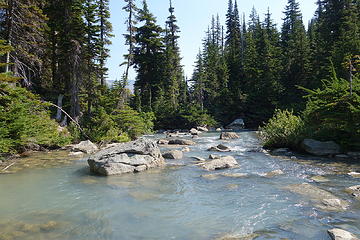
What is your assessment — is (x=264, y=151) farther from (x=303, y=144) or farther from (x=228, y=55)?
(x=228, y=55)

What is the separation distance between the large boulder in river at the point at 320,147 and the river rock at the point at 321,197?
5.95 meters

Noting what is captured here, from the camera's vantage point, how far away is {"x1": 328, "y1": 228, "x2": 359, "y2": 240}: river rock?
14.2 ft

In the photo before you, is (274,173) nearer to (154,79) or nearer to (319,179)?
(319,179)

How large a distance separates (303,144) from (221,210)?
944 centimetres

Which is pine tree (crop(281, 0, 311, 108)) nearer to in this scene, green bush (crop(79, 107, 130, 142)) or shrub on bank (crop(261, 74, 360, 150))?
shrub on bank (crop(261, 74, 360, 150))

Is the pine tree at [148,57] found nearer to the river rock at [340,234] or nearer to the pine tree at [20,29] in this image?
the pine tree at [20,29]

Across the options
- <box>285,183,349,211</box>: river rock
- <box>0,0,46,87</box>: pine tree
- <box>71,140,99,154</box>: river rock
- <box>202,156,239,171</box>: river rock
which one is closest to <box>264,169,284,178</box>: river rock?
<box>285,183,349,211</box>: river rock

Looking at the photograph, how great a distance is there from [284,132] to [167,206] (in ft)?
35.6

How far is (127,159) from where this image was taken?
10.4 m

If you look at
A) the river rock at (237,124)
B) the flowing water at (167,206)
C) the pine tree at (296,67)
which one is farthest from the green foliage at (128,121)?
the pine tree at (296,67)

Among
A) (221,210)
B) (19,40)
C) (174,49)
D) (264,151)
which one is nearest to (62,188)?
(221,210)

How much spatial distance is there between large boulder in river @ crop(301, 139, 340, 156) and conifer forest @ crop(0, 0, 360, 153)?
755 mm

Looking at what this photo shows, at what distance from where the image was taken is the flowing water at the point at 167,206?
5055mm

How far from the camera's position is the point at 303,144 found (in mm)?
13836
